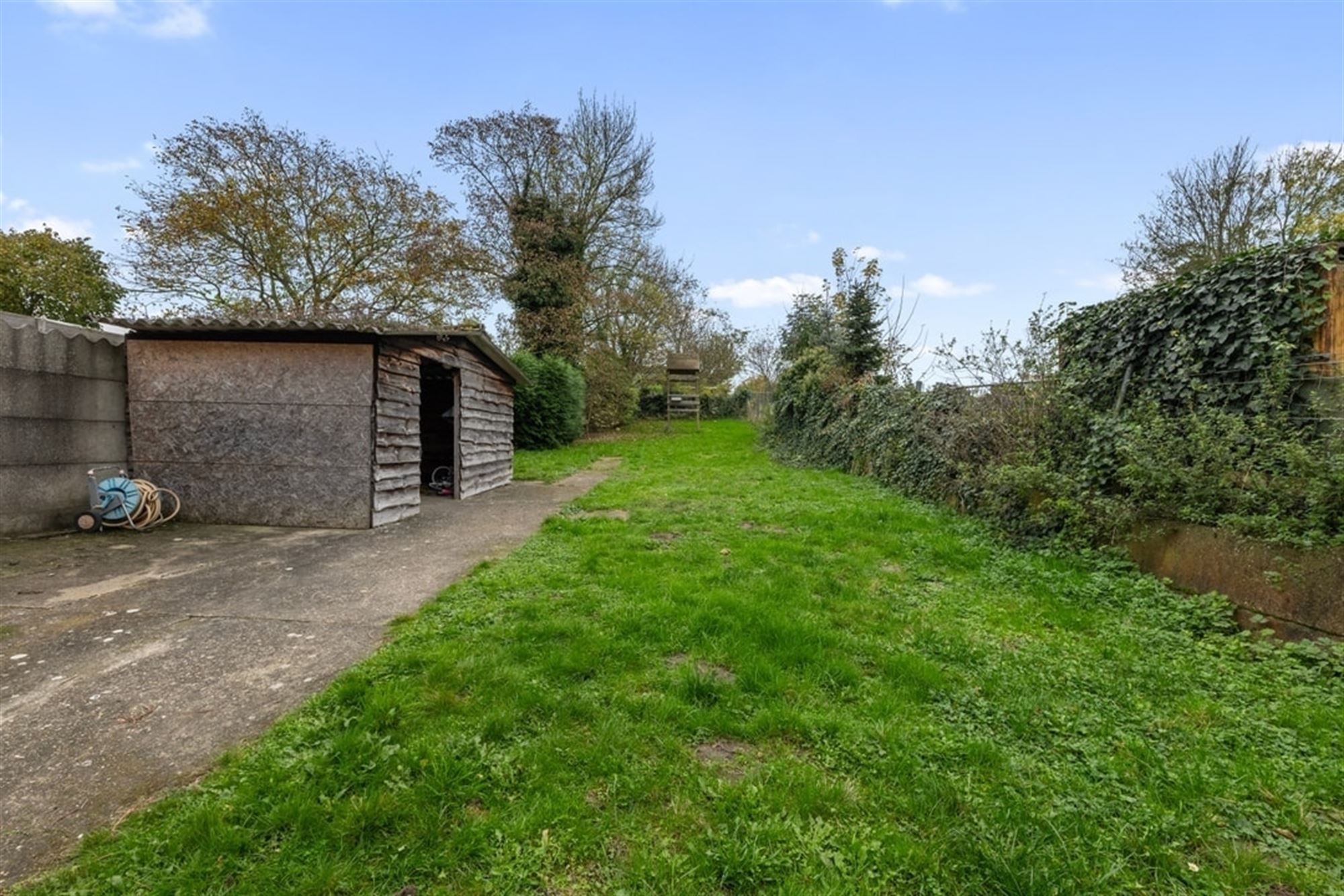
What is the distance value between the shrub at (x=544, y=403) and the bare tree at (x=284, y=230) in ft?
9.47

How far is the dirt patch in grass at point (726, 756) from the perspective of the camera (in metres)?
1.97

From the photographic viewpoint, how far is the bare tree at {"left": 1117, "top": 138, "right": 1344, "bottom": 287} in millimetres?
12367

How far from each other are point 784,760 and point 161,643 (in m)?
3.37

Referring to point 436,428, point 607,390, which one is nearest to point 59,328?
point 436,428

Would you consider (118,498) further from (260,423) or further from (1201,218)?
(1201,218)

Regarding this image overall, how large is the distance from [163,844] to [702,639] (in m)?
2.21

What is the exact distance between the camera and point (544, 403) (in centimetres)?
1511

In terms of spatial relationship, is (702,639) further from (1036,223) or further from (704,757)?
(1036,223)

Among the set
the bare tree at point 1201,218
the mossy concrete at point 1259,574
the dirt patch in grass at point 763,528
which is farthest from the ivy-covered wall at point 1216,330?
Answer: the bare tree at point 1201,218

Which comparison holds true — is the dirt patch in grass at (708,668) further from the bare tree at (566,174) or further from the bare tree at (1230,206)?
the bare tree at (1230,206)

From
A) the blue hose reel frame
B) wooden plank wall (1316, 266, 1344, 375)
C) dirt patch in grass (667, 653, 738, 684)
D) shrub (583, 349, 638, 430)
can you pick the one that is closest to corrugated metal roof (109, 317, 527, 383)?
the blue hose reel frame

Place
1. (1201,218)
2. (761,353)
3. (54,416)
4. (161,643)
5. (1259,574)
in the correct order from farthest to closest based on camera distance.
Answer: (761,353), (1201,218), (54,416), (1259,574), (161,643)

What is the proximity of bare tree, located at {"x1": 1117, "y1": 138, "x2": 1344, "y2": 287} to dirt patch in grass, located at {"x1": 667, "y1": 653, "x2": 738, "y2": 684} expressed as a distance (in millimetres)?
15912

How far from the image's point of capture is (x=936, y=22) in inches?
291
